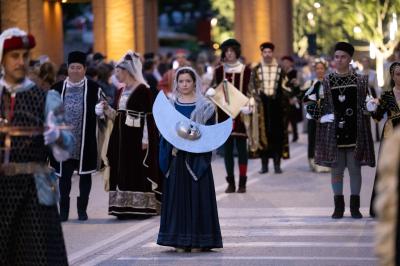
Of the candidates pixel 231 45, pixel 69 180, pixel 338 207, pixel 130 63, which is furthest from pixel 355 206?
pixel 231 45

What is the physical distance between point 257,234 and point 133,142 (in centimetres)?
239

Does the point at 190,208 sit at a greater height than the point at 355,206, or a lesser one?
greater

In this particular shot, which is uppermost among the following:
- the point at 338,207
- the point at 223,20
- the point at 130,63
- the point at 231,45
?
the point at 223,20

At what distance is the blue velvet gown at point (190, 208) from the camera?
37.3 ft

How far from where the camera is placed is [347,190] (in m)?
16.7

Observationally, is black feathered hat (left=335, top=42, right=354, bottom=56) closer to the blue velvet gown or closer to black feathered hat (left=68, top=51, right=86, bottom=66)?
the blue velvet gown

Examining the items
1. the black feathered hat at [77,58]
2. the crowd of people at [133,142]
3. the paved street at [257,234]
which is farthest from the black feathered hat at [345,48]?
the black feathered hat at [77,58]

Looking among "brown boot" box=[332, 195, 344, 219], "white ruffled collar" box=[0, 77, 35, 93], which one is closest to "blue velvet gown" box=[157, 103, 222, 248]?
"brown boot" box=[332, 195, 344, 219]

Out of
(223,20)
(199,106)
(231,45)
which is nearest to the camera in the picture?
(199,106)

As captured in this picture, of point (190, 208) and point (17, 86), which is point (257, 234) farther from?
point (17, 86)

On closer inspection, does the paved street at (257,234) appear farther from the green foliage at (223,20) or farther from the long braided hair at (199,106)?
the green foliage at (223,20)

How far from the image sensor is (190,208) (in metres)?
11.4

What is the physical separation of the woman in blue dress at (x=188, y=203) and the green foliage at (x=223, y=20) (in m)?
57.2

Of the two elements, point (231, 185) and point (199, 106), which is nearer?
point (199, 106)
